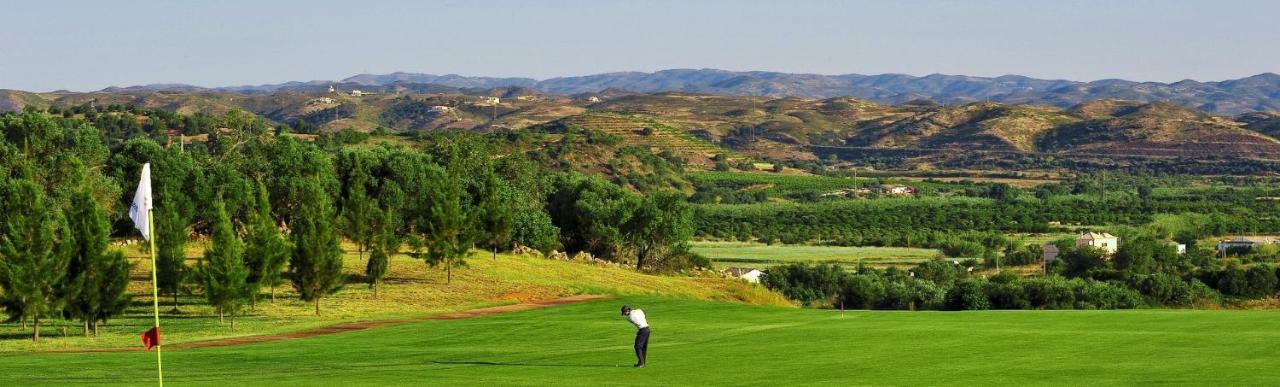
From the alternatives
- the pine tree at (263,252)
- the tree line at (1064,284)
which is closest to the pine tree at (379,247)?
the pine tree at (263,252)

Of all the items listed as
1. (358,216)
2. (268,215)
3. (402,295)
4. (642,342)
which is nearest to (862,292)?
(402,295)

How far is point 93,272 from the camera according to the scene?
1852 inches

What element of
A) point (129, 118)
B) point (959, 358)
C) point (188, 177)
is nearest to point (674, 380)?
point (959, 358)

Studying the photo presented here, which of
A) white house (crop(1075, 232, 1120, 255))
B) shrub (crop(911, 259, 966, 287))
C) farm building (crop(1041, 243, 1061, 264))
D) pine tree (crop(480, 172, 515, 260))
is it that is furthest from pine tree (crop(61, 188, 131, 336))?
white house (crop(1075, 232, 1120, 255))

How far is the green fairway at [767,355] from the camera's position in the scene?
1113 inches

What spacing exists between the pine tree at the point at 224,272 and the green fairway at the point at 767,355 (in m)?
6.20

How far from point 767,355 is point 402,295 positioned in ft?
106

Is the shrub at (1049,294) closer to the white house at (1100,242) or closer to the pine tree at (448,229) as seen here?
the pine tree at (448,229)

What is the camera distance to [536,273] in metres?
73.8

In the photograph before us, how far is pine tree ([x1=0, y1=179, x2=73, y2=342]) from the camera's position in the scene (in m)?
44.7

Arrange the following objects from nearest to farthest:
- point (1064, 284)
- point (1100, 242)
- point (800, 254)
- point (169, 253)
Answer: point (169, 253) < point (1064, 284) < point (1100, 242) < point (800, 254)

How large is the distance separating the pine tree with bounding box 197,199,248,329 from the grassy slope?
98 centimetres

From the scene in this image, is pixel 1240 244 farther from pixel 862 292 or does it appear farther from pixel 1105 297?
pixel 1105 297

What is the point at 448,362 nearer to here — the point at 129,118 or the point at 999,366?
the point at 999,366
